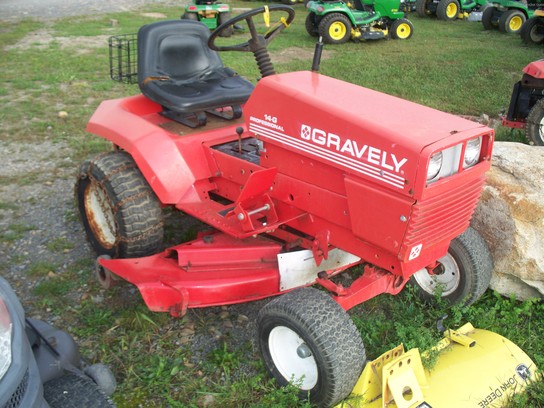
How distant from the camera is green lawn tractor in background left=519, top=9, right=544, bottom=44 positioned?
1105 centimetres

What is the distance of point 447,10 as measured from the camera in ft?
46.5

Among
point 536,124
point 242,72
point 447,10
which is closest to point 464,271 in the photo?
point 536,124

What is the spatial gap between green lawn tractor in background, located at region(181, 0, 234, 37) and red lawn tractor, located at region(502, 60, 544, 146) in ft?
21.8

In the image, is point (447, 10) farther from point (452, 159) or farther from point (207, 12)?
point (452, 159)

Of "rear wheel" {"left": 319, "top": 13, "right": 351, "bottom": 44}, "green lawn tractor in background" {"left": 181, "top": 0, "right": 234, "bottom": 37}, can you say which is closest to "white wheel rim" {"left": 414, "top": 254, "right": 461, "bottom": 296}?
"rear wheel" {"left": 319, "top": 13, "right": 351, "bottom": 44}

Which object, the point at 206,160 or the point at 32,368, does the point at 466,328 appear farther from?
the point at 32,368

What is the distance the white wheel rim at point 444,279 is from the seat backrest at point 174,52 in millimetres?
1990

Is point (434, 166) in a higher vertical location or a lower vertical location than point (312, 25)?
higher

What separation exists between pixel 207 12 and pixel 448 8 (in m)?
6.45

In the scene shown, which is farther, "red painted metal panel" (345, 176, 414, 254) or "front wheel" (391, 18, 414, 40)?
"front wheel" (391, 18, 414, 40)

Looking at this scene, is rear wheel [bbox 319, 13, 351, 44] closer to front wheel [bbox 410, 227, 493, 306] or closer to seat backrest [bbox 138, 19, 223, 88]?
seat backrest [bbox 138, 19, 223, 88]

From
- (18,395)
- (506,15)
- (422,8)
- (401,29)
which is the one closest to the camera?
(18,395)

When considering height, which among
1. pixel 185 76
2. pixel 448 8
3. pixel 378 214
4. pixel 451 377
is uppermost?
pixel 185 76

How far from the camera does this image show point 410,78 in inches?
328
